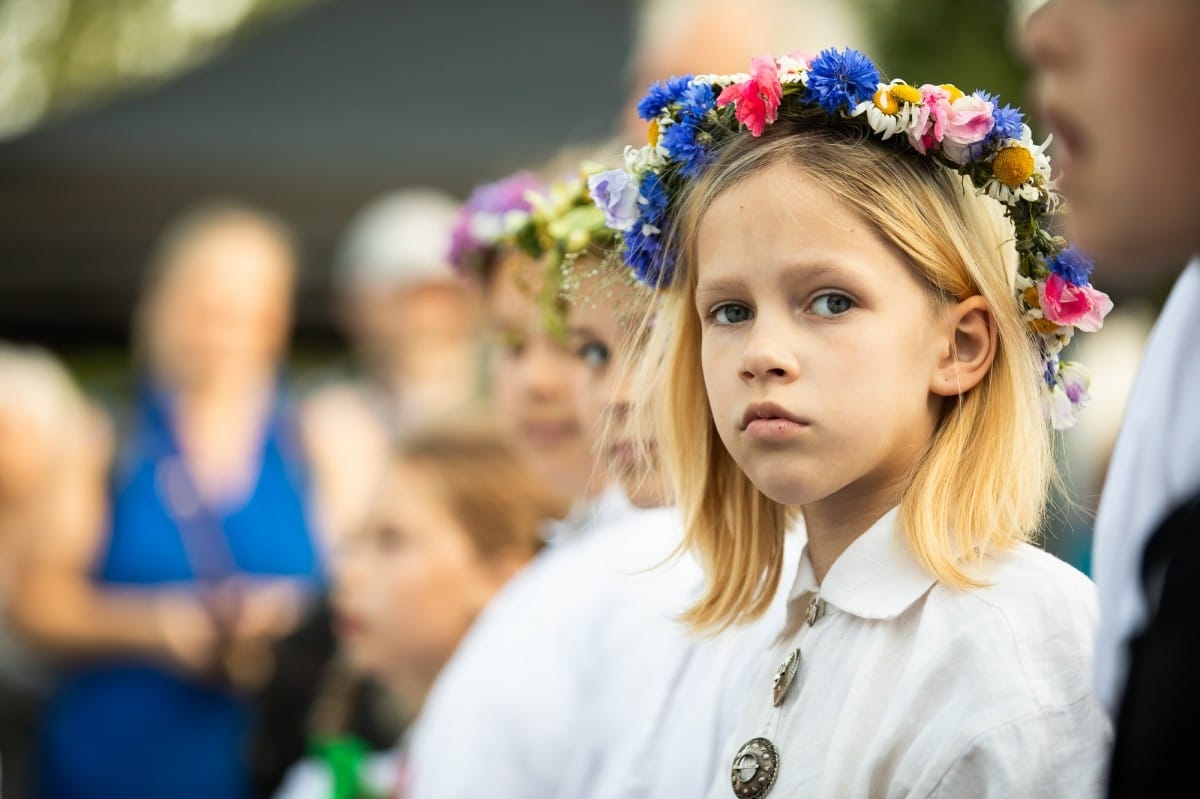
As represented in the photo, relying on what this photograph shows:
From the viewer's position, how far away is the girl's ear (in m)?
2.16

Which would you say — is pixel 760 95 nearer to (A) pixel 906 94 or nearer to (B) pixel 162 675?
(A) pixel 906 94

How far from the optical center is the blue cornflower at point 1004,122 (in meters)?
2.13

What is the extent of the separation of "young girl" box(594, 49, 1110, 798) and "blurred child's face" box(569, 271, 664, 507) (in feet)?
1.29

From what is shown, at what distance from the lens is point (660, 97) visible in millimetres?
2359

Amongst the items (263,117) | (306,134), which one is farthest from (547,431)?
(263,117)

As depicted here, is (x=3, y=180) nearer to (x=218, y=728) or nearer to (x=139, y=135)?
(x=139, y=135)

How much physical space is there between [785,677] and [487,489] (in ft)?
6.90

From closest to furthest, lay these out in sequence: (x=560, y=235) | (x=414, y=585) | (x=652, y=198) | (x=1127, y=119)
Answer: (x=1127, y=119), (x=652, y=198), (x=560, y=235), (x=414, y=585)

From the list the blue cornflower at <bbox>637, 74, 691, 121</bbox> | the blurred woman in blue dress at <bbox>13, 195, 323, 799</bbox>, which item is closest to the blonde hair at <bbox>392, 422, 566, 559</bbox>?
the blurred woman in blue dress at <bbox>13, 195, 323, 799</bbox>

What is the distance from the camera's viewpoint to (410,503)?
13.7ft

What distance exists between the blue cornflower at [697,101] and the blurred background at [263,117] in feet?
25.2

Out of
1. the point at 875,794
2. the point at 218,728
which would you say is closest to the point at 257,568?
the point at 218,728

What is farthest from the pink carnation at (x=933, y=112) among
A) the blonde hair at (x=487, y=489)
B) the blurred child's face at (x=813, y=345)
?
the blonde hair at (x=487, y=489)

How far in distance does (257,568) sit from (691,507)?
10.6ft
